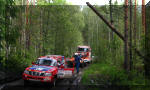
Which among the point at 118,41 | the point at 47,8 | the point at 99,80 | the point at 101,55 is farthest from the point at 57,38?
the point at 99,80

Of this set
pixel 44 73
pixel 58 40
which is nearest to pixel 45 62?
pixel 44 73

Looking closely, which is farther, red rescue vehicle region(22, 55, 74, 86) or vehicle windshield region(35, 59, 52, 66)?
vehicle windshield region(35, 59, 52, 66)

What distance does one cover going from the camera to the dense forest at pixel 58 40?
37.5 feet

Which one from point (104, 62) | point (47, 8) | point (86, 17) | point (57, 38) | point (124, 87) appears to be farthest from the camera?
point (86, 17)

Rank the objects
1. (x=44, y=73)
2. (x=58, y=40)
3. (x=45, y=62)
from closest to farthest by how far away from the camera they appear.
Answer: (x=44, y=73)
(x=45, y=62)
(x=58, y=40)

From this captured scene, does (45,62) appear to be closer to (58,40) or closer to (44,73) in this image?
(44,73)

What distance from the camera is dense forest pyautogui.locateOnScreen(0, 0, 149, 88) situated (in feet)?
37.5

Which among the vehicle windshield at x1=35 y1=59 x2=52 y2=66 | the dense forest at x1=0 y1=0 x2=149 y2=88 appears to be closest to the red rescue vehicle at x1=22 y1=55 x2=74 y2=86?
the vehicle windshield at x1=35 y1=59 x2=52 y2=66

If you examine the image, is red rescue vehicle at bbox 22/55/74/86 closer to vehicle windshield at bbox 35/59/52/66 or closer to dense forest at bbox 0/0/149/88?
vehicle windshield at bbox 35/59/52/66

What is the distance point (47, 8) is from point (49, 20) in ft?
8.31

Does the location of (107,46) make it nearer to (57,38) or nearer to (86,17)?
(57,38)

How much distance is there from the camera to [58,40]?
32750 millimetres

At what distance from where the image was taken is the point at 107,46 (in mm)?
21922

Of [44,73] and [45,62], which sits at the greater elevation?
[45,62]
